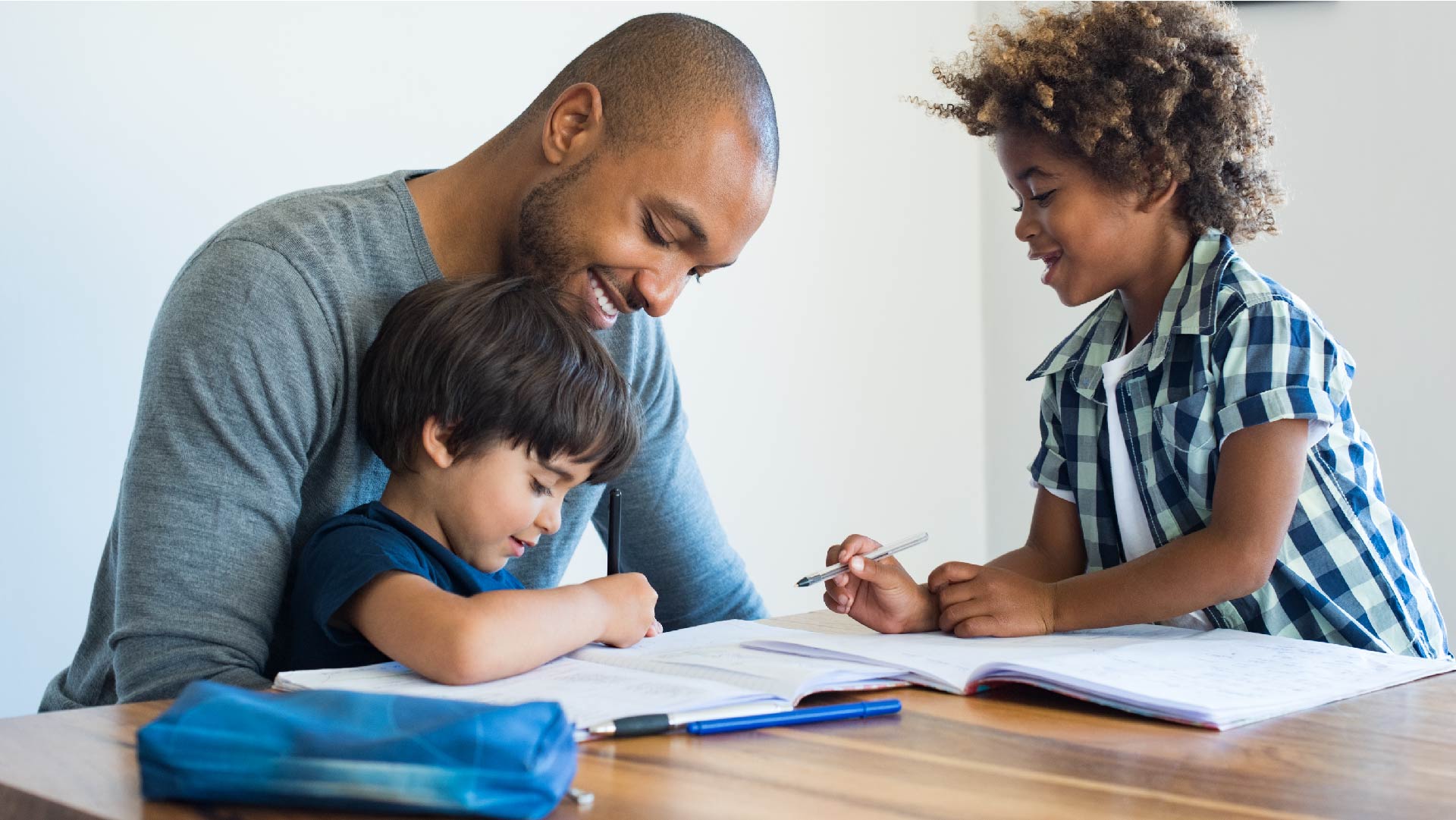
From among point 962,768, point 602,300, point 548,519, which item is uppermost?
point 602,300

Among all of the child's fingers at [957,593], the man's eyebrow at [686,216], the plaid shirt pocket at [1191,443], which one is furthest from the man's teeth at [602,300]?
the plaid shirt pocket at [1191,443]

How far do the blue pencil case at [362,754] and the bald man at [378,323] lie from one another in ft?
1.28

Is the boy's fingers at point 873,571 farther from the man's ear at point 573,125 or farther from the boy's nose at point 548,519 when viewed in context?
the man's ear at point 573,125

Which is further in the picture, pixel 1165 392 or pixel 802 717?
pixel 1165 392

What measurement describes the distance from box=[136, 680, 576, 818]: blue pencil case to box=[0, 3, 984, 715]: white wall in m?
1.19

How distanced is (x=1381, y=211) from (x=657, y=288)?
5.40 feet

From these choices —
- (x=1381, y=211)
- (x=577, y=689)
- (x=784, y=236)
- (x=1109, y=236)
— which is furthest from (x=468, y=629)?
(x=1381, y=211)

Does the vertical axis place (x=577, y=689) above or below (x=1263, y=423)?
below

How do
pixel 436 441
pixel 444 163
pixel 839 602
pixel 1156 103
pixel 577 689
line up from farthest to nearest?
pixel 444 163 → pixel 1156 103 → pixel 839 602 → pixel 436 441 → pixel 577 689

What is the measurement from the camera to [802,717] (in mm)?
789

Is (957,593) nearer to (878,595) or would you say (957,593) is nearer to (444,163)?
(878,595)

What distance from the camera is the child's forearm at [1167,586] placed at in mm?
1165

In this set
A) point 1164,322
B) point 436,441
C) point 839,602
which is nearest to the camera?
point 436,441

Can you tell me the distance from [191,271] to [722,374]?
1487 millimetres
